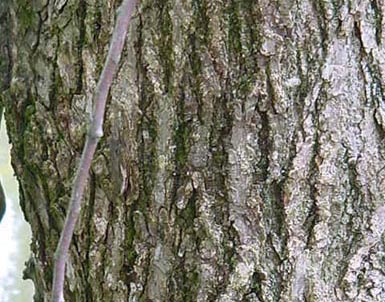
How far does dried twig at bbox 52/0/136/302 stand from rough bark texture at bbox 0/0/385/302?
198mm

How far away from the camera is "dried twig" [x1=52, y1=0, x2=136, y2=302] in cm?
66

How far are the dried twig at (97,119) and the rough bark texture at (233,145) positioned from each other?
0.65ft

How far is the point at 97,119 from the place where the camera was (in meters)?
0.68

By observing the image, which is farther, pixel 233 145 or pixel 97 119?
pixel 233 145

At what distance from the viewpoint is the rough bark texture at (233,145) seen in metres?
0.86

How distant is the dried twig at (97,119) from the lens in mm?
657

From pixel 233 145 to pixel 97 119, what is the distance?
0.23m

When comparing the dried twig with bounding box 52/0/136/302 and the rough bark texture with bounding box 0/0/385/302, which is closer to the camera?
→ the dried twig with bounding box 52/0/136/302

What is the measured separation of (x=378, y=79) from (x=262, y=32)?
121 mm

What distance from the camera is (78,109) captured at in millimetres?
931

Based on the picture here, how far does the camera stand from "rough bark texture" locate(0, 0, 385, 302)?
86 centimetres

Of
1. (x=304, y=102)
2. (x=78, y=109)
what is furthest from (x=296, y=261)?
(x=78, y=109)

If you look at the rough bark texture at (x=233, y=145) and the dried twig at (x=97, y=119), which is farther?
the rough bark texture at (x=233, y=145)

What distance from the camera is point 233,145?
0.88m
